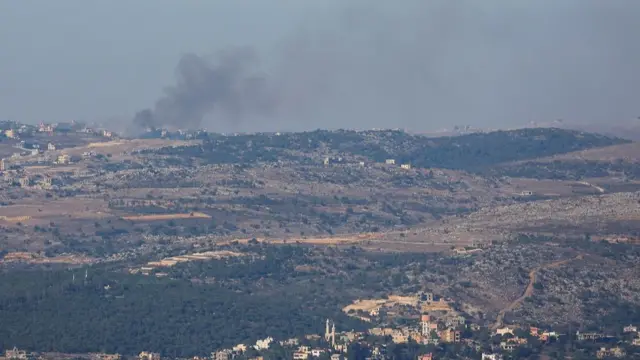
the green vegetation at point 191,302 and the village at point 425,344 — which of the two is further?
the green vegetation at point 191,302

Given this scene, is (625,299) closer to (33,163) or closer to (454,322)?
(454,322)

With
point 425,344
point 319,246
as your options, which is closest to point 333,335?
point 425,344

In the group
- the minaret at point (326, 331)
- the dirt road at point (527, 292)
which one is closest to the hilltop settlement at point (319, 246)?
the minaret at point (326, 331)

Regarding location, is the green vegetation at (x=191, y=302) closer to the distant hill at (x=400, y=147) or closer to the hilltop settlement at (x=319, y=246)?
the hilltop settlement at (x=319, y=246)

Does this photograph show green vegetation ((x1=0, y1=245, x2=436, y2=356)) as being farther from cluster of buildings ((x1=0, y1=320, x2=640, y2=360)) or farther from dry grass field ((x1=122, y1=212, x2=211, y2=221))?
dry grass field ((x1=122, y1=212, x2=211, y2=221))

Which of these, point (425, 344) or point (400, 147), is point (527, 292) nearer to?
point (425, 344)

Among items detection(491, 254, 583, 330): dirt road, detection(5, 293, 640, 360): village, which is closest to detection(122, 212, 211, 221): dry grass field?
detection(491, 254, 583, 330): dirt road

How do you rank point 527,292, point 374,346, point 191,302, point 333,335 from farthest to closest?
point 527,292 → point 191,302 → point 333,335 → point 374,346

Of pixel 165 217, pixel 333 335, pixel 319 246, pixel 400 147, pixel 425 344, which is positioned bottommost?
pixel 425 344
